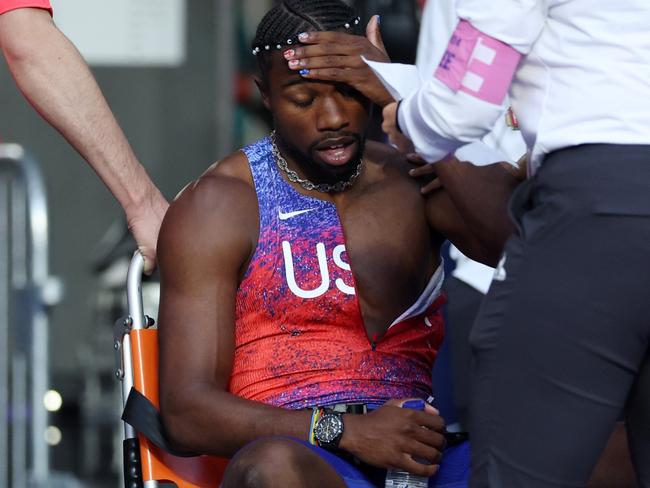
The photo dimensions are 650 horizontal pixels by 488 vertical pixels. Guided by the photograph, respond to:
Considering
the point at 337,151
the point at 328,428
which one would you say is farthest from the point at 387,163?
the point at 328,428

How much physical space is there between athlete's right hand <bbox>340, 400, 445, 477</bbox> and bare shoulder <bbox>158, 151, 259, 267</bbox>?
1.81 ft

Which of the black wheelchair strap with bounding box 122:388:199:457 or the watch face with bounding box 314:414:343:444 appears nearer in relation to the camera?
the watch face with bounding box 314:414:343:444

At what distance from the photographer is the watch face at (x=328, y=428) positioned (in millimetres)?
3191

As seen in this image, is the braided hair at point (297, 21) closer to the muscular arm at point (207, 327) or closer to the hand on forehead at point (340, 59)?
the hand on forehead at point (340, 59)

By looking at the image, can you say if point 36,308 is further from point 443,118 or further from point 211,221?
point 443,118

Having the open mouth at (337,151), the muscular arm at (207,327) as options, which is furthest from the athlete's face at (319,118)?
the muscular arm at (207,327)

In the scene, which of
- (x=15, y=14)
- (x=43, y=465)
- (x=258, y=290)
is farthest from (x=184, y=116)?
(x=258, y=290)

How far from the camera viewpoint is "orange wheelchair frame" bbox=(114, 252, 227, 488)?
3535 millimetres

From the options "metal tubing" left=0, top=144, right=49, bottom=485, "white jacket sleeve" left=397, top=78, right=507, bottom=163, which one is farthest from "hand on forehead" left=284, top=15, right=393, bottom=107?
"metal tubing" left=0, top=144, right=49, bottom=485

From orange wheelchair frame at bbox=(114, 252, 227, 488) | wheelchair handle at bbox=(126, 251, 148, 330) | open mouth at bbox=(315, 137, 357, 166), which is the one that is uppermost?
open mouth at bbox=(315, 137, 357, 166)

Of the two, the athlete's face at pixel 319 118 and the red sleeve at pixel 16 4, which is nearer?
the athlete's face at pixel 319 118

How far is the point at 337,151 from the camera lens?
351 cm

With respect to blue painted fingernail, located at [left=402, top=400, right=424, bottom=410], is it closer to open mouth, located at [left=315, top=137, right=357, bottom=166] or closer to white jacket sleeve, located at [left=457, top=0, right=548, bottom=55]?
open mouth, located at [left=315, top=137, right=357, bottom=166]

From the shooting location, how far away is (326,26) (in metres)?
3.49
